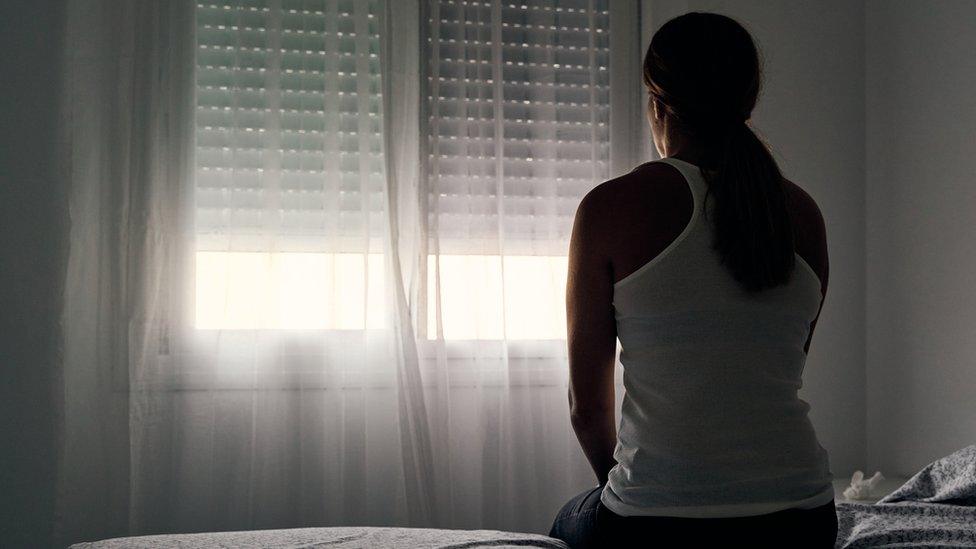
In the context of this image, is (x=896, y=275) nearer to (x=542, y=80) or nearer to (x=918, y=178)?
(x=918, y=178)

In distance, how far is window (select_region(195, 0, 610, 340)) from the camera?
2240mm

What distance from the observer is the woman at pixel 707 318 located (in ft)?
3.14

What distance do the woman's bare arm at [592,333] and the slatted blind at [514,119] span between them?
3.97ft

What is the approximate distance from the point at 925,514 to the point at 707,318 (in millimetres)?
837

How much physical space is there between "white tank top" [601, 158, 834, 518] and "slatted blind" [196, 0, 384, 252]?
140 centimetres

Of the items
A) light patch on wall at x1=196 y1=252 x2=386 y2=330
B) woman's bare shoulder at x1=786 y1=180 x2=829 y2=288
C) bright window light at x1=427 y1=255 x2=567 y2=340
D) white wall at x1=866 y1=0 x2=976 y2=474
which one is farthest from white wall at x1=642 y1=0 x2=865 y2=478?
woman's bare shoulder at x1=786 y1=180 x2=829 y2=288

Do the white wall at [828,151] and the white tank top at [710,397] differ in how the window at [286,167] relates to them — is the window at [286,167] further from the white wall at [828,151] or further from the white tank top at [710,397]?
the white tank top at [710,397]

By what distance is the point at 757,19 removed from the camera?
8.46 feet

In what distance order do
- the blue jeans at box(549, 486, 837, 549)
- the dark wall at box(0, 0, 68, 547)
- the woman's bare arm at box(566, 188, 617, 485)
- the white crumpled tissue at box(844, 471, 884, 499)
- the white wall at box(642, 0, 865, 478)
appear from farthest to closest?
1. the white wall at box(642, 0, 865, 478)
2. the dark wall at box(0, 0, 68, 547)
3. the white crumpled tissue at box(844, 471, 884, 499)
4. the woman's bare arm at box(566, 188, 617, 485)
5. the blue jeans at box(549, 486, 837, 549)

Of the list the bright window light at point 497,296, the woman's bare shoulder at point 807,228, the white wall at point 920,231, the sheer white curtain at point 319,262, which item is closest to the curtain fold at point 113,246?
the sheer white curtain at point 319,262

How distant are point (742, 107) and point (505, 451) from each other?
4.85ft

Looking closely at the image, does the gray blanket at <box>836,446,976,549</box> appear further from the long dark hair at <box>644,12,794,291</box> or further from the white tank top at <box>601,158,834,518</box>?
the long dark hair at <box>644,12,794,291</box>

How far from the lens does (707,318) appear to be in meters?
0.97

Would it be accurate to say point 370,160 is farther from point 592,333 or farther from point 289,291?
point 592,333
